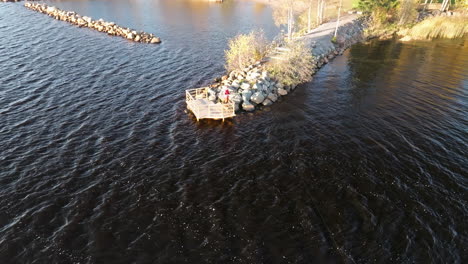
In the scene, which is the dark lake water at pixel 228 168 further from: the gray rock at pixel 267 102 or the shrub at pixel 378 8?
the shrub at pixel 378 8

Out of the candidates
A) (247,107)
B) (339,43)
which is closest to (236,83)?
(247,107)

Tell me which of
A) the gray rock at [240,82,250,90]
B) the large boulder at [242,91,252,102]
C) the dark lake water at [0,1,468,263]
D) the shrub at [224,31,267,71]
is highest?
the shrub at [224,31,267,71]

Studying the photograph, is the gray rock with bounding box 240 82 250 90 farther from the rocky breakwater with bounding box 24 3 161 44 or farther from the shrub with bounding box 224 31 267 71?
the rocky breakwater with bounding box 24 3 161 44

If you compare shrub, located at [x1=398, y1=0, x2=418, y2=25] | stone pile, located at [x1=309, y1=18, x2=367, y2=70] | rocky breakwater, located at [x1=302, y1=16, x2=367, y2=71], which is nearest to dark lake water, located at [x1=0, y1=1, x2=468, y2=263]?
stone pile, located at [x1=309, y1=18, x2=367, y2=70]

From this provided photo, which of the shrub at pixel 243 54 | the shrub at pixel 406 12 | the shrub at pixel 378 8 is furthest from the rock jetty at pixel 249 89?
the shrub at pixel 406 12

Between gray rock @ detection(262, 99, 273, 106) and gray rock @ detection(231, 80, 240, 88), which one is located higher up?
gray rock @ detection(231, 80, 240, 88)

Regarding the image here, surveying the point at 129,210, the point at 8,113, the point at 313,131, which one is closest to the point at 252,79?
the point at 313,131

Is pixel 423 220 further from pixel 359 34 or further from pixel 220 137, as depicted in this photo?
pixel 359 34
